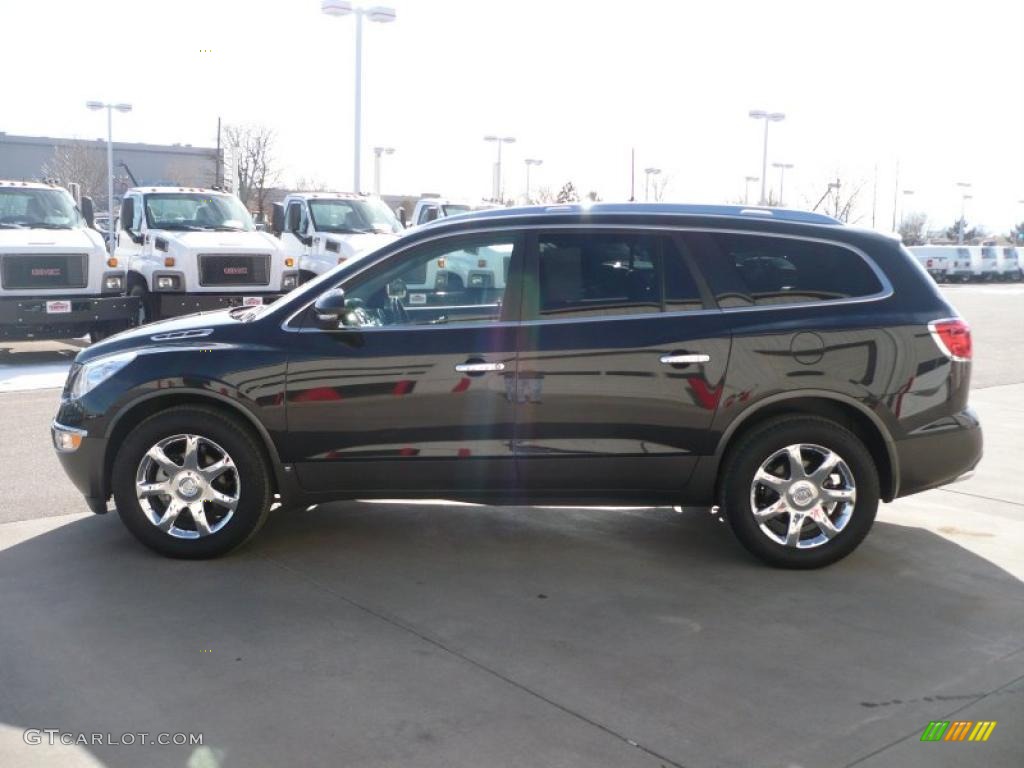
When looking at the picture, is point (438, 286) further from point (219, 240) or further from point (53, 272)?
point (219, 240)

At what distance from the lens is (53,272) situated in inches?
559

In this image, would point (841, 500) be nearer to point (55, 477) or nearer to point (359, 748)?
point (359, 748)

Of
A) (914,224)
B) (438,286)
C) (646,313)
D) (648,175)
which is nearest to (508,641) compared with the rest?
(646,313)

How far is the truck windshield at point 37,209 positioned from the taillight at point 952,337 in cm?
1264

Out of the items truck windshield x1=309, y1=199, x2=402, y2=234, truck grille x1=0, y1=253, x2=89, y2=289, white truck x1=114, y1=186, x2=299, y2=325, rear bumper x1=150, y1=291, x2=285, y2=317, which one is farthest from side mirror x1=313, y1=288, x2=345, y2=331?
truck windshield x1=309, y1=199, x2=402, y2=234

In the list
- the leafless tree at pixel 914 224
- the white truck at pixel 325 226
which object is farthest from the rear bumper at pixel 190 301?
the leafless tree at pixel 914 224

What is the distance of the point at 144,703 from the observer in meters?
4.03

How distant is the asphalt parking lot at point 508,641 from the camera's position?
3.79 meters

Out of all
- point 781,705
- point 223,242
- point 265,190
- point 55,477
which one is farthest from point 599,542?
point 265,190

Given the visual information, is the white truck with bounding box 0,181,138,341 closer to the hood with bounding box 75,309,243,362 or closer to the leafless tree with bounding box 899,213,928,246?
the hood with bounding box 75,309,243,362

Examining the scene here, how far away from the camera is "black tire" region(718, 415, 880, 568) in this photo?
219 inches

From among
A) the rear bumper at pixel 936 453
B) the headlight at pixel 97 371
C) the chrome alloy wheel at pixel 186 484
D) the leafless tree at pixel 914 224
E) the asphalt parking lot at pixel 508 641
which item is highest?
the leafless tree at pixel 914 224

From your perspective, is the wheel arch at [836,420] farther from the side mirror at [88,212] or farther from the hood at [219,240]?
the side mirror at [88,212]

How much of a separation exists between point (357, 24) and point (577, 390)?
2102 cm
